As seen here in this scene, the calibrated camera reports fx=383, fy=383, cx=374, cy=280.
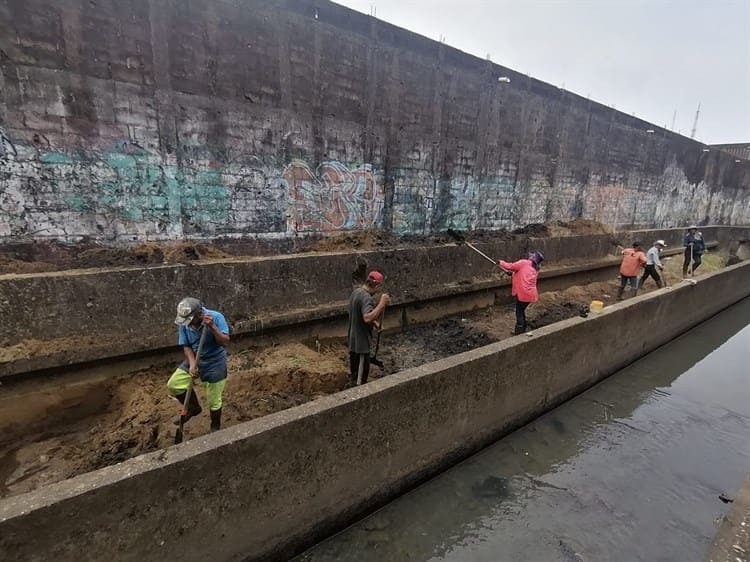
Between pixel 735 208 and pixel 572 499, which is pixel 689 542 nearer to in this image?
pixel 572 499

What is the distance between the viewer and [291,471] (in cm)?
305

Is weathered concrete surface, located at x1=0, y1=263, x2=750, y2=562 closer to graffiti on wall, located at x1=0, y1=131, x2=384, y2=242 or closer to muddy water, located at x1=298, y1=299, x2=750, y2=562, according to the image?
muddy water, located at x1=298, y1=299, x2=750, y2=562

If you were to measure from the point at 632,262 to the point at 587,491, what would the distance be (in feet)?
22.6

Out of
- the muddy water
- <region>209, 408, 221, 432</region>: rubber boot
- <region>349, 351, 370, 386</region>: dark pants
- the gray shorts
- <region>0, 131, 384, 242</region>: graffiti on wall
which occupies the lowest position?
the muddy water

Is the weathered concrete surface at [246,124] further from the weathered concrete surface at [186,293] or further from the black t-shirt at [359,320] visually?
the black t-shirt at [359,320]

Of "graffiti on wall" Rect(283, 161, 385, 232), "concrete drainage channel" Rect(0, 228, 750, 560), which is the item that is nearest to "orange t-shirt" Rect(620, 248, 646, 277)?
"concrete drainage channel" Rect(0, 228, 750, 560)

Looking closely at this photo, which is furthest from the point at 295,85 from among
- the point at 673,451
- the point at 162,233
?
the point at 673,451

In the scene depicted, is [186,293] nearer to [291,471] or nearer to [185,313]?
[185,313]

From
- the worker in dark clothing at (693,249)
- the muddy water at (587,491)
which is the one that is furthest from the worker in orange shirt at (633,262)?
the worker in dark clothing at (693,249)

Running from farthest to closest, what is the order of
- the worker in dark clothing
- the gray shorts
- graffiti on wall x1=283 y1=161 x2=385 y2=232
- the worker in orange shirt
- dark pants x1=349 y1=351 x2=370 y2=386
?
1. the worker in dark clothing
2. the gray shorts
3. the worker in orange shirt
4. graffiti on wall x1=283 y1=161 x2=385 y2=232
5. dark pants x1=349 y1=351 x2=370 y2=386

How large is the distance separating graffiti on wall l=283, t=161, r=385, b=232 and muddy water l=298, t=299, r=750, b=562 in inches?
210

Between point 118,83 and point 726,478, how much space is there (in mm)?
9650

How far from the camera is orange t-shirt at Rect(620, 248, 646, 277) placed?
9.15 m

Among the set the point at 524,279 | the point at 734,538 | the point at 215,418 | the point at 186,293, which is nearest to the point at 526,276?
the point at 524,279
